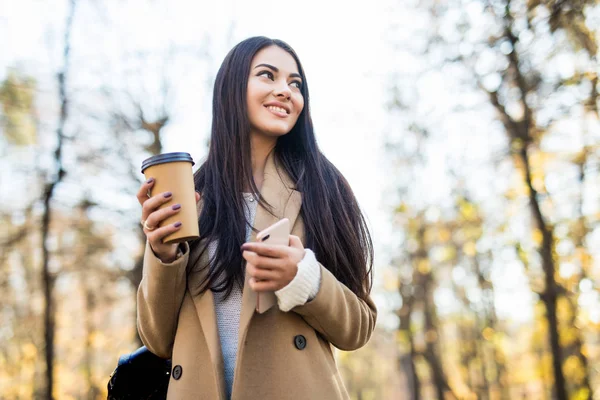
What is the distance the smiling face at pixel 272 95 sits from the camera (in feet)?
8.21

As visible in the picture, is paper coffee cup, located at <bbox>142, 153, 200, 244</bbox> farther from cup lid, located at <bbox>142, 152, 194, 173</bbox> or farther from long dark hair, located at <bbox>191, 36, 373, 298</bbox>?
long dark hair, located at <bbox>191, 36, 373, 298</bbox>

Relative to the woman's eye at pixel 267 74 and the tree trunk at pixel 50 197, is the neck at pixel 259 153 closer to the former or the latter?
the woman's eye at pixel 267 74

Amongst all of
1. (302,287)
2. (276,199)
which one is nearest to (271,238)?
(302,287)

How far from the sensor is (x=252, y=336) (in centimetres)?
209

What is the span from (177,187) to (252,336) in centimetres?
57

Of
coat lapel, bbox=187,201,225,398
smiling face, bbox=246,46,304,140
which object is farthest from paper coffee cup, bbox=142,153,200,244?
smiling face, bbox=246,46,304,140

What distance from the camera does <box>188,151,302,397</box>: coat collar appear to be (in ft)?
6.77

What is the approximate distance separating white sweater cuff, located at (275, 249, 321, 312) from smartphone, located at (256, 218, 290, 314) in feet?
0.11

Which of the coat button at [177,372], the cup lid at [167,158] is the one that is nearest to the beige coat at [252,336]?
the coat button at [177,372]

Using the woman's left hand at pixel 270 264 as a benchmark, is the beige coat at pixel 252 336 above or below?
below

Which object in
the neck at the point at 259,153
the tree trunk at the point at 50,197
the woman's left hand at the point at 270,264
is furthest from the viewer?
the tree trunk at the point at 50,197

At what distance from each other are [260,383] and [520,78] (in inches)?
347

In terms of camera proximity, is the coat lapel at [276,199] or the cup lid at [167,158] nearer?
the cup lid at [167,158]

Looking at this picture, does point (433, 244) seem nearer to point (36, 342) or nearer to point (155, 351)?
point (36, 342)
